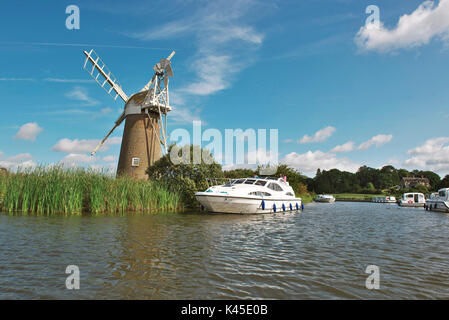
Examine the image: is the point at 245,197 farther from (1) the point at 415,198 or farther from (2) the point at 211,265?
(1) the point at 415,198

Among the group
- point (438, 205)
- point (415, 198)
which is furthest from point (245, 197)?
point (415, 198)

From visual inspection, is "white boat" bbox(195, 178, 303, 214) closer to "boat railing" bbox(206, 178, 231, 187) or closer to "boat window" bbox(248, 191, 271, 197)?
"boat window" bbox(248, 191, 271, 197)

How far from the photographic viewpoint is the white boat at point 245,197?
1928cm

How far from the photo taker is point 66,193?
1620 centimetres

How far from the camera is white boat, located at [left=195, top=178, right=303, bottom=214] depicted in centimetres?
1928

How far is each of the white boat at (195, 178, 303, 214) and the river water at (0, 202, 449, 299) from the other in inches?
318

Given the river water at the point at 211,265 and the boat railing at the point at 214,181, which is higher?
the boat railing at the point at 214,181

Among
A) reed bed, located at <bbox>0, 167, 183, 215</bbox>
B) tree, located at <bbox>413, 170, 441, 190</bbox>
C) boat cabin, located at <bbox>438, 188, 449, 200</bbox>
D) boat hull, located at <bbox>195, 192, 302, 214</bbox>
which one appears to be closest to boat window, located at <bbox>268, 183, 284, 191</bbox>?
boat hull, located at <bbox>195, 192, 302, 214</bbox>

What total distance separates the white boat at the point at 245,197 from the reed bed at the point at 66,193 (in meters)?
4.56

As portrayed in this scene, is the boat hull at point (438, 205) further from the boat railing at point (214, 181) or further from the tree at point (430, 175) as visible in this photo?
the tree at point (430, 175)

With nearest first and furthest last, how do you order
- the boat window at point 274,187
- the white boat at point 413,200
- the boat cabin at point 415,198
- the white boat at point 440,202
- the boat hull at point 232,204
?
the boat hull at point 232,204
the boat window at point 274,187
the white boat at point 440,202
the white boat at point 413,200
the boat cabin at point 415,198

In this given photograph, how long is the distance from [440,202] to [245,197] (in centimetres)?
2354

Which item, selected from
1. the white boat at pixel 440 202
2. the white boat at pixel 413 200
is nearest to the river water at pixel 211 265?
the white boat at pixel 440 202
